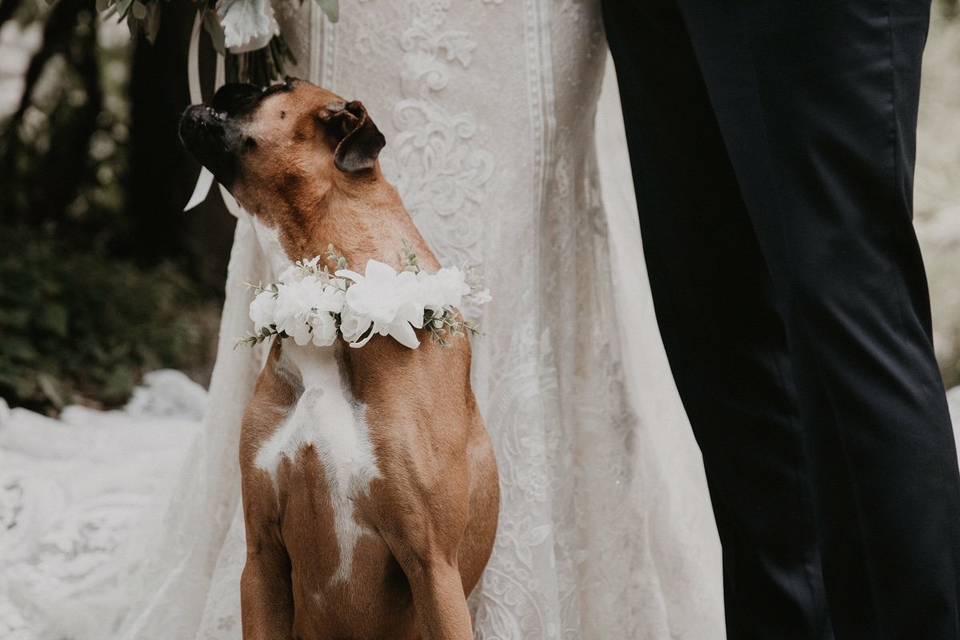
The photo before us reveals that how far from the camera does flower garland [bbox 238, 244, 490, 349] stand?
4.84 feet

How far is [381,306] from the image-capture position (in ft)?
4.80

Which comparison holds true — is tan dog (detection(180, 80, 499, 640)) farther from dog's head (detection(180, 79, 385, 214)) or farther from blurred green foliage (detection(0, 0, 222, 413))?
blurred green foliage (detection(0, 0, 222, 413))

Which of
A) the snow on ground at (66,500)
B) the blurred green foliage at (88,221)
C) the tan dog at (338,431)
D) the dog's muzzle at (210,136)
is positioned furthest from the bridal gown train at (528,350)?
the blurred green foliage at (88,221)

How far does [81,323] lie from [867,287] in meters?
4.16

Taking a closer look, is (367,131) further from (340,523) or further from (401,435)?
(340,523)

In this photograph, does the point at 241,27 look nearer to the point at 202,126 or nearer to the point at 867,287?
the point at 202,126

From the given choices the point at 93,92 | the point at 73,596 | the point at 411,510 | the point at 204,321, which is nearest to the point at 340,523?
the point at 411,510

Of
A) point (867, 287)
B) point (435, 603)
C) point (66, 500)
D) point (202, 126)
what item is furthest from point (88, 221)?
point (867, 287)

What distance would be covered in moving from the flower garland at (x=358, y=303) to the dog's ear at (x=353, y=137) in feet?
0.41

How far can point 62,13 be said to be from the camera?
586 cm

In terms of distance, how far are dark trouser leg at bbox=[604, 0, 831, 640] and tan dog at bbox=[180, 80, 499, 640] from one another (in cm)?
36

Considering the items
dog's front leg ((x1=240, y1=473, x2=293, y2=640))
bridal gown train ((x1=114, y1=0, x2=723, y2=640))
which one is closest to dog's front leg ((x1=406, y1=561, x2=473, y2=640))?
dog's front leg ((x1=240, y1=473, x2=293, y2=640))

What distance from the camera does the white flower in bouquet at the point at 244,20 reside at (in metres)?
1.73

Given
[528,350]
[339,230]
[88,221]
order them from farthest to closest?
[88,221]
[528,350]
[339,230]
